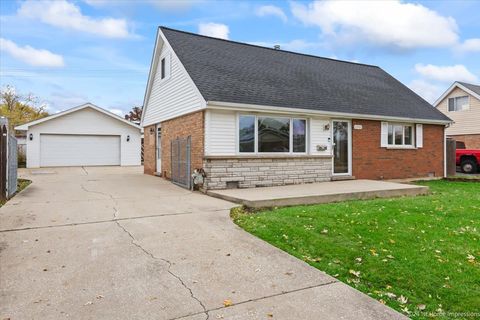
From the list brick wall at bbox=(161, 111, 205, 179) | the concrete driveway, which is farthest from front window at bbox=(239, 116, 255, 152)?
the concrete driveway

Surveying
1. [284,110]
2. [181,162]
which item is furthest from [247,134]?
[181,162]

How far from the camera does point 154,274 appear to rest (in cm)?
378

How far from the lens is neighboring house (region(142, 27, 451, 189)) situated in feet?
33.7

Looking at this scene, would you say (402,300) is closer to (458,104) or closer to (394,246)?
(394,246)

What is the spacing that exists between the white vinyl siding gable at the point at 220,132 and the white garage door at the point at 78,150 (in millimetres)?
16090

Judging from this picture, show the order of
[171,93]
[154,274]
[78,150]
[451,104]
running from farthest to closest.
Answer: [451,104] < [78,150] < [171,93] < [154,274]

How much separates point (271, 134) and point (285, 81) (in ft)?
9.55

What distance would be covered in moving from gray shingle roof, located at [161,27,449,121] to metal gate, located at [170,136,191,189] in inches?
84.8

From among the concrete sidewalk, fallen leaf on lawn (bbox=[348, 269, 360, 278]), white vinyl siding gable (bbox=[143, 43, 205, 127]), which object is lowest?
fallen leaf on lawn (bbox=[348, 269, 360, 278])

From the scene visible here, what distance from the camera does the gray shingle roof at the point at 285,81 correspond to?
35.7 feet

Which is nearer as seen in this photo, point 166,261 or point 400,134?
point 166,261

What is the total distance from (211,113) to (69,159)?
54.1 ft

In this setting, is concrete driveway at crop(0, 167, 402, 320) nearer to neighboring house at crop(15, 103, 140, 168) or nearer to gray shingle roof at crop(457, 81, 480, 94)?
neighboring house at crop(15, 103, 140, 168)

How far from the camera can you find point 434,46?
22.5 m
